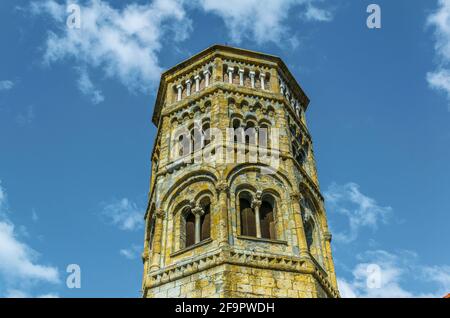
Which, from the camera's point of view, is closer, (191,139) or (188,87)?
(191,139)

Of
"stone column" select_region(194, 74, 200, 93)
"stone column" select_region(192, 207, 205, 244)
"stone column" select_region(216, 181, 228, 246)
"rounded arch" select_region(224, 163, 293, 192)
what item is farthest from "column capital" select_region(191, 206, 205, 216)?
"stone column" select_region(194, 74, 200, 93)

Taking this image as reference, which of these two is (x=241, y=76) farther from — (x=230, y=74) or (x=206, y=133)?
(x=206, y=133)

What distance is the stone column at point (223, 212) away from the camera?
63.6 feet

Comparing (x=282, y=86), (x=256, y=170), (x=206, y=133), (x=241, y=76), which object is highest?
(x=282, y=86)

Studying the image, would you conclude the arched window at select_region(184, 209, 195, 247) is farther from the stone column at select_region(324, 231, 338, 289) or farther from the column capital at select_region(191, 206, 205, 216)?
the stone column at select_region(324, 231, 338, 289)

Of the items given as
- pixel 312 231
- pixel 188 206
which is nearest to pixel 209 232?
pixel 188 206

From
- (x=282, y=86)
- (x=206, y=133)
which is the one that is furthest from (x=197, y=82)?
(x=282, y=86)

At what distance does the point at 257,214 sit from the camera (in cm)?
2097

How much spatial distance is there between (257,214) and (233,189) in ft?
4.37

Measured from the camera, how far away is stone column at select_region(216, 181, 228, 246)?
19391 mm

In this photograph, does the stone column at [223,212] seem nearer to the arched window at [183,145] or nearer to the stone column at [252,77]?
the arched window at [183,145]
